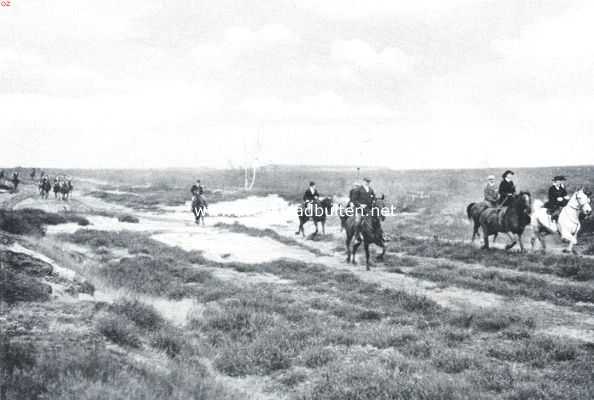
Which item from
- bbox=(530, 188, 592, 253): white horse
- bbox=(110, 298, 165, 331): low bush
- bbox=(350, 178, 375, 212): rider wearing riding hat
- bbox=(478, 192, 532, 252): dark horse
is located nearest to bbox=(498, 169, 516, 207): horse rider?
bbox=(478, 192, 532, 252): dark horse

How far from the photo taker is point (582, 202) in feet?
52.6

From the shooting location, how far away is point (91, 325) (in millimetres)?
7414

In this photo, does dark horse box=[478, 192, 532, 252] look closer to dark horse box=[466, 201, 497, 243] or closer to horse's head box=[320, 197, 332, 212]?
dark horse box=[466, 201, 497, 243]

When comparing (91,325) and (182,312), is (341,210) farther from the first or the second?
(91,325)

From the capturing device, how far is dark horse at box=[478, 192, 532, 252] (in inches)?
640

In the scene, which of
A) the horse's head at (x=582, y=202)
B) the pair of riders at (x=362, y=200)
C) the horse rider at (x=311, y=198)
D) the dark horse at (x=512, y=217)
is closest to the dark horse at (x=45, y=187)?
the horse rider at (x=311, y=198)

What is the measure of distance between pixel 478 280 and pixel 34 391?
10503 mm

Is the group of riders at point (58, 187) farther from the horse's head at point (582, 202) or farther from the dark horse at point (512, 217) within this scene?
the horse's head at point (582, 202)

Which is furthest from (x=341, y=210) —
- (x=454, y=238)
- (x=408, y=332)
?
(x=408, y=332)

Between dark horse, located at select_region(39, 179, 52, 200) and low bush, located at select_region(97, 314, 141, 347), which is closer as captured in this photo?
low bush, located at select_region(97, 314, 141, 347)

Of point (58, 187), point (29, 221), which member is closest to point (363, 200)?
point (29, 221)

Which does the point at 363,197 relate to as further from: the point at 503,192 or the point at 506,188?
the point at 506,188

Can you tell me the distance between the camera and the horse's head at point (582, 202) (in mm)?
15973

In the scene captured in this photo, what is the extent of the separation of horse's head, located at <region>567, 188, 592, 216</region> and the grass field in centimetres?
255
